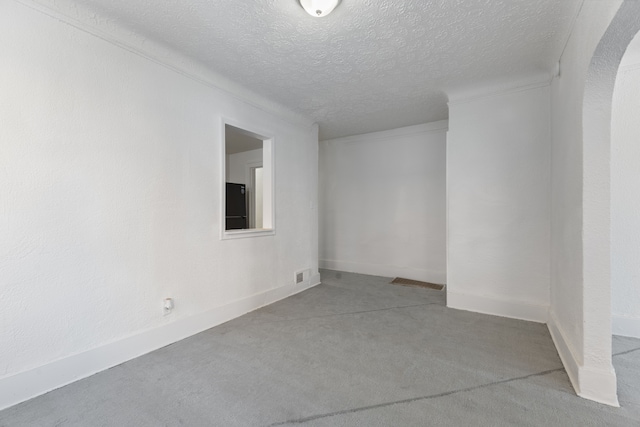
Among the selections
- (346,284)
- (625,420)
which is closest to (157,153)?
(346,284)

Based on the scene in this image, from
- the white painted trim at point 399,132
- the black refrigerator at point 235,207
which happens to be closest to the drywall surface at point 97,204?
the black refrigerator at point 235,207

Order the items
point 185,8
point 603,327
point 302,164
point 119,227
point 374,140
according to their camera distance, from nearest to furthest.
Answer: point 603,327 < point 185,8 < point 119,227 < point 302,164 < point 374,140

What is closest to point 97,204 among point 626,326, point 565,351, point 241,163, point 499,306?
point 565,351

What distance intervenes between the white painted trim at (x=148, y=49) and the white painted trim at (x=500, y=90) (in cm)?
212

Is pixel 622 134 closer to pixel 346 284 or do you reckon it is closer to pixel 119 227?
pixel 346 284

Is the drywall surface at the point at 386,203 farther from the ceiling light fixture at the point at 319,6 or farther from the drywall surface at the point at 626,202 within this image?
the ceiling light fixture at the point at 319,6

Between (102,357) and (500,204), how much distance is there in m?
3.68

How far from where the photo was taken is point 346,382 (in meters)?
1.70

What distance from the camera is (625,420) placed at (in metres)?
1.38

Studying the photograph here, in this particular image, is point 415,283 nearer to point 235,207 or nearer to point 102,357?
point 235,207

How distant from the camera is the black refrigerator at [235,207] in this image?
4307mm

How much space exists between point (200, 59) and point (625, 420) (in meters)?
3.65

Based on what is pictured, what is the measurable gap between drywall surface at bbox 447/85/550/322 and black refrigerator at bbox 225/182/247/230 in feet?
10.1

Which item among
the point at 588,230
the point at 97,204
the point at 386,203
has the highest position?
the point at 386,203
